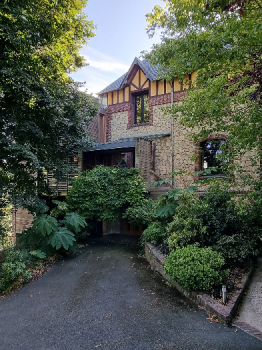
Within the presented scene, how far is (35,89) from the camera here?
671 cm

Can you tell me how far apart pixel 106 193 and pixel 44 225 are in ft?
11.5

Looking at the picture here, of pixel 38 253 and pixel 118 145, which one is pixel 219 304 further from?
pixel 118 145

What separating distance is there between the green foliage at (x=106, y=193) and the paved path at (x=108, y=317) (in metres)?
3.67

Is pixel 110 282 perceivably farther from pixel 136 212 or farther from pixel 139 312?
pixel 136 212

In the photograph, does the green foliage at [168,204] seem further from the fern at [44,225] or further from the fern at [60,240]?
the fern at [44,225]

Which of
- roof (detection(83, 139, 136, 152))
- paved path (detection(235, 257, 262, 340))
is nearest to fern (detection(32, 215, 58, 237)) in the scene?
roof (detection(83, 139, 136, 152))

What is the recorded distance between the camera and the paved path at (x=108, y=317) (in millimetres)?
3502

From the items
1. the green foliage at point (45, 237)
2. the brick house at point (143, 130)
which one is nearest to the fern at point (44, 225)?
the green foliage at point (45, 237)

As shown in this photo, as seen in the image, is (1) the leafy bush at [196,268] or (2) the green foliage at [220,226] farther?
(2) the green foliage at [220,226]

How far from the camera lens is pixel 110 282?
5.94m

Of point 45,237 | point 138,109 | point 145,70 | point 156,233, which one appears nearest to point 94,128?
point 138,109

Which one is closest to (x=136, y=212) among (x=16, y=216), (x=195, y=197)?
(x=195, y=197)

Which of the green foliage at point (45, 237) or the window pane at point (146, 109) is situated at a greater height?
the window pane at point (146, 109)

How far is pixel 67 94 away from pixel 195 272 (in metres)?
6.96
